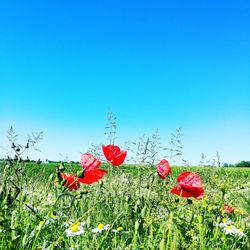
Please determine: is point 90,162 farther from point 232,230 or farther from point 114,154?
point 232,230

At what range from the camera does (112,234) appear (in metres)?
2.54

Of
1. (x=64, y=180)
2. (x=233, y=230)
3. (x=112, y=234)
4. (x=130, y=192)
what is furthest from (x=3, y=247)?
(x=130, y=192)

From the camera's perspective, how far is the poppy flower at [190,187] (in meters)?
2.42

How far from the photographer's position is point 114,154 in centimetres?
267

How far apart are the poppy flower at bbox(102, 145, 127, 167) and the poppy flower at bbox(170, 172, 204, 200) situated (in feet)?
1.32

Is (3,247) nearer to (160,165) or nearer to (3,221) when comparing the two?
(3,221)

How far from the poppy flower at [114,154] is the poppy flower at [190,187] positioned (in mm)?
402

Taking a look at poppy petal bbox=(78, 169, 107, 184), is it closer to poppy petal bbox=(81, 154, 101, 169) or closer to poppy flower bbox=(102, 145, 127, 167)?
poppy petal bbox=(81, 154, 101, 169)

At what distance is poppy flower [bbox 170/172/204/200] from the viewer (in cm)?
242

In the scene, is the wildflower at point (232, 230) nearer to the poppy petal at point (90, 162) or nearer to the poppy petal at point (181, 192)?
the poppy petal at point (181, 192)

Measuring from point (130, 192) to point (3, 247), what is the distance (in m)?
2.09

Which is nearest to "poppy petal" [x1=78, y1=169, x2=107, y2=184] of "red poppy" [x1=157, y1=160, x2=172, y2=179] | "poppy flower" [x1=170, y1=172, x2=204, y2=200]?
"poppy flower" [x1=170, y1=172, x2=204, y2=200]

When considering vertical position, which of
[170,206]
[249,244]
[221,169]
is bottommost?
[249,244]

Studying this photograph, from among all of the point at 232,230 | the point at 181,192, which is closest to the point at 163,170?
the point at 181,192
